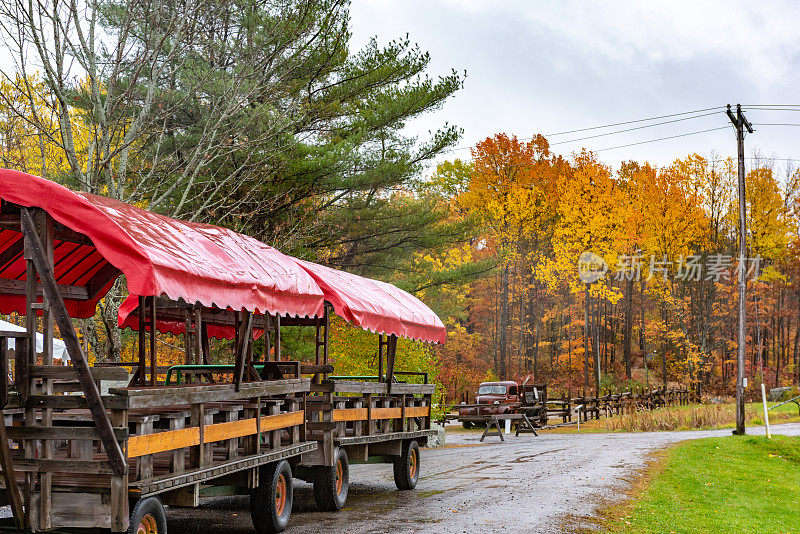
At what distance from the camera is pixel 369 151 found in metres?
22.2

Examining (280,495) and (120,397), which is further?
(280,495)

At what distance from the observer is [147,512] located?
247 inches

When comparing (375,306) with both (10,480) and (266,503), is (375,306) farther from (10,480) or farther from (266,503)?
(10,480)

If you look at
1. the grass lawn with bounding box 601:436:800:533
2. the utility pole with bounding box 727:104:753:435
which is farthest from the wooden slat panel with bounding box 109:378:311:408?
the utility pole with bounding box 727:104:753:435

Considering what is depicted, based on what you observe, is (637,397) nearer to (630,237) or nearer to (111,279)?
(630,237)

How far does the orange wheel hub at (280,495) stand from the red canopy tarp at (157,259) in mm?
1938

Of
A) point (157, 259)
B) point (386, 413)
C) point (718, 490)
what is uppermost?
point (157, 259)

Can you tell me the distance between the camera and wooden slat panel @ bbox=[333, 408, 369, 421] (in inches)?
427

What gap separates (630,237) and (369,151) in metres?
24.5

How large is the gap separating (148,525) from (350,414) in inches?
196

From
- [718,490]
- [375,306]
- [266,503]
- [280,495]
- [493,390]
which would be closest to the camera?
[266,503]

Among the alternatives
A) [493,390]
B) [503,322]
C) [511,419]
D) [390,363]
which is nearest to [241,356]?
[390,363]

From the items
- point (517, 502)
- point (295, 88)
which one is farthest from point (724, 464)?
point (295, 88)

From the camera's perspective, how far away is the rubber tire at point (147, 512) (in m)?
6.00
